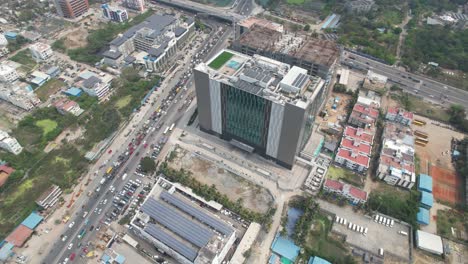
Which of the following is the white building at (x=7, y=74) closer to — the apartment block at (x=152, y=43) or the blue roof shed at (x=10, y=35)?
the blue roof shed at (x=10, y=35)

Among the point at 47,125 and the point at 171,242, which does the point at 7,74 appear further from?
the point at 171,242

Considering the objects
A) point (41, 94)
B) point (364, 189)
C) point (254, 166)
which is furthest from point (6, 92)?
point (364, 189)

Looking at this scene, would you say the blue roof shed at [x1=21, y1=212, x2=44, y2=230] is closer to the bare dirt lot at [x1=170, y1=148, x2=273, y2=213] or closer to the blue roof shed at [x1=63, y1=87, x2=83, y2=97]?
the bare dirt lot at [x1=170, y1=148, x2=273, y2=213]

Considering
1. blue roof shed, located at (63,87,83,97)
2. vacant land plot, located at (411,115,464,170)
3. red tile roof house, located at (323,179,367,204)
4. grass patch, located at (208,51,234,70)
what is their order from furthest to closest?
blue roof shed, located at (63,87,83,97) → vacant land plot, located at (411,115,464,170) → grass patch, located at (208,51,234,70) → red tile roof house, located at (323,179,367,204)

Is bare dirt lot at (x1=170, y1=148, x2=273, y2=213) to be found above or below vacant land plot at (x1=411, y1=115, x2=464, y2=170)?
below

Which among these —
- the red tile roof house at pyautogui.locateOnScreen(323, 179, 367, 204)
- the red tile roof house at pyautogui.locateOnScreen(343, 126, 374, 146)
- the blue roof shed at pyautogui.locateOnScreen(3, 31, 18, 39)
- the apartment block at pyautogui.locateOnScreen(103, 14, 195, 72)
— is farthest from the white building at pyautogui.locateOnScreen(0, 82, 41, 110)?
the red tile roof house at pyautogui.locateOnScreen(343, 126, 374, 146)

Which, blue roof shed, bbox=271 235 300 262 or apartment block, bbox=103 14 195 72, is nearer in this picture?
blue roof shed, bbox=271 235 300 262

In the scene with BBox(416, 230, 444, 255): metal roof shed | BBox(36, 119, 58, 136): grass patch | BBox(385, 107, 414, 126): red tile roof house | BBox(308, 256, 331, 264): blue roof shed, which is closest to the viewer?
BBox(308, 256, 331, 264): blue roof shed
